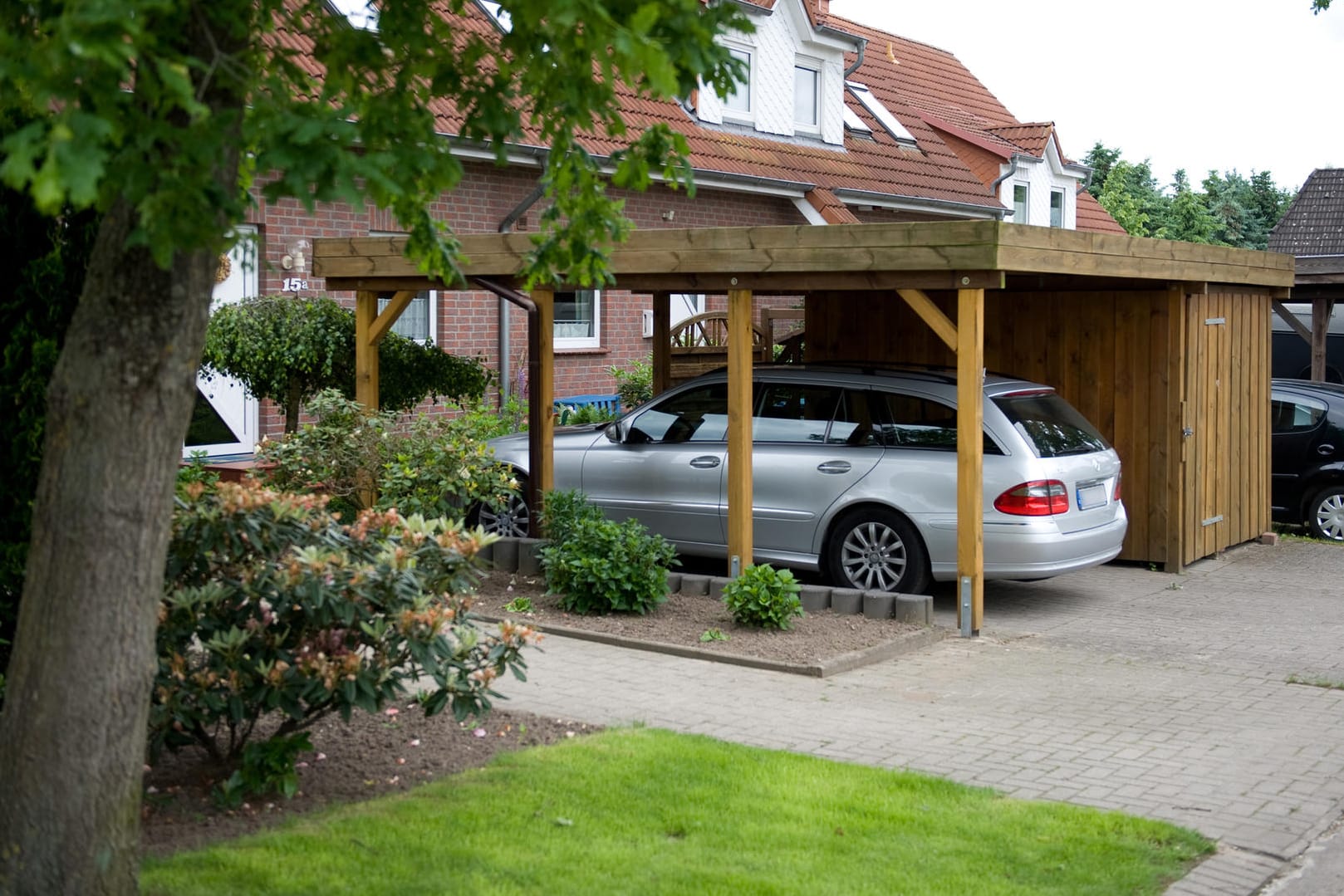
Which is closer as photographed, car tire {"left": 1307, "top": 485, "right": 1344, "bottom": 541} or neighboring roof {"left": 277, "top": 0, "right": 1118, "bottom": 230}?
car tire {"left": 1307, "top": 485, "right": 1344, "bottom": 541}

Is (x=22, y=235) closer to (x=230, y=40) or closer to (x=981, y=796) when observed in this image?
(x=230, y=40)

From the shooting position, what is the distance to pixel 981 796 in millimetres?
6219

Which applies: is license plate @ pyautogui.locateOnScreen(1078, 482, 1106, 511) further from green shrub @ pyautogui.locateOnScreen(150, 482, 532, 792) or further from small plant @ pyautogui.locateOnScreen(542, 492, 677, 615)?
green shrub @ pyautogui.locateOnScreen(150, 482, 532, 792)

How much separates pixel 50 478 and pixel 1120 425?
10.2m

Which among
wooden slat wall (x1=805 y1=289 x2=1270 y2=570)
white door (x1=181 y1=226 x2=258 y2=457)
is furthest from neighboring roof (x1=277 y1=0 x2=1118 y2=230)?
wooden slat wall (x1=805 y1=289 x2=1270 y2=570)

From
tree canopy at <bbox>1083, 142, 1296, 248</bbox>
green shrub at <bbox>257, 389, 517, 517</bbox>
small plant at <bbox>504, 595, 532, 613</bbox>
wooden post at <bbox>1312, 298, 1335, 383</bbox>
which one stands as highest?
tree canopy at <bbox>1083, 142, 1296, 248</bbox>

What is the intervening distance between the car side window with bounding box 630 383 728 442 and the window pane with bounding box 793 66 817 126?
41.2 ft

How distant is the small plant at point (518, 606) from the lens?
10.1 m

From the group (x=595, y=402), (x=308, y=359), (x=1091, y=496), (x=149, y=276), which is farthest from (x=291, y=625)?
(x=595, y=402)

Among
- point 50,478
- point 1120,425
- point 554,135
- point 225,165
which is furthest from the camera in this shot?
point 1120,425

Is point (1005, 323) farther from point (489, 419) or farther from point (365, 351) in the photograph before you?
point (365, 351)

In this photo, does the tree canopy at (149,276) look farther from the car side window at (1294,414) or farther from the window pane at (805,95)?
the window pane at (805,95)

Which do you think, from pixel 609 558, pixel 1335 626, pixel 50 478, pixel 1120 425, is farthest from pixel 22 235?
pixel 1120 425

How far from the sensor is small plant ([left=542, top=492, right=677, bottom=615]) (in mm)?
9945
